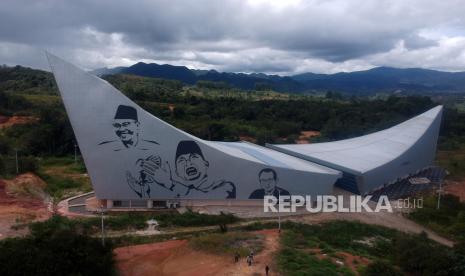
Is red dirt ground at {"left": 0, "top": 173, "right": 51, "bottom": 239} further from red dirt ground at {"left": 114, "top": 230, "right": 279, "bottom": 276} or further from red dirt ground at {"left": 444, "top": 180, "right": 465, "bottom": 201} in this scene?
red dirt ground at {"left": 444, "top": 180, "right": 465, "bottom": 201}

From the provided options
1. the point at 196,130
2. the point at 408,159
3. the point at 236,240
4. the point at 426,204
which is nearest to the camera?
the point at 236,240

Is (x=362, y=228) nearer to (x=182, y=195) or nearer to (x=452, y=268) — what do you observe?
(x=452, y=268)

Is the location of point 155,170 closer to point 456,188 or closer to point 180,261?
point 180,261

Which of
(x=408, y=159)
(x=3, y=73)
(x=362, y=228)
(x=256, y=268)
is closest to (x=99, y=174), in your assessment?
(x=256, y=268)

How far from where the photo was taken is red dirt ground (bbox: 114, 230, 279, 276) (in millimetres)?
14398

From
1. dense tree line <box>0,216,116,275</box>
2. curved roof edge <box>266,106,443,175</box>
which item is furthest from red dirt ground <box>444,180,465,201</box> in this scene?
dense tree line <box>0,216,116,275</box>

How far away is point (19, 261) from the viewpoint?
1238 cm

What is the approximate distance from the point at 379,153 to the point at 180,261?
60.7 feet

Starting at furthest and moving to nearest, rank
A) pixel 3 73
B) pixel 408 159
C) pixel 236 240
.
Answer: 1. pixel 3 73
2. pixel 408 159
3. pixel 236 240

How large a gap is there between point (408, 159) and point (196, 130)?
910 inches

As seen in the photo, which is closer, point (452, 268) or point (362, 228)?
point (452, 268)

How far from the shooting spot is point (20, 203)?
21859 mm

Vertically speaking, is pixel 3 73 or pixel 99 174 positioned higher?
pixel 3 73

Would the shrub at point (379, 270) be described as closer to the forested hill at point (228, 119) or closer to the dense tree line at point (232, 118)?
the forested hill at point (228, 119)
